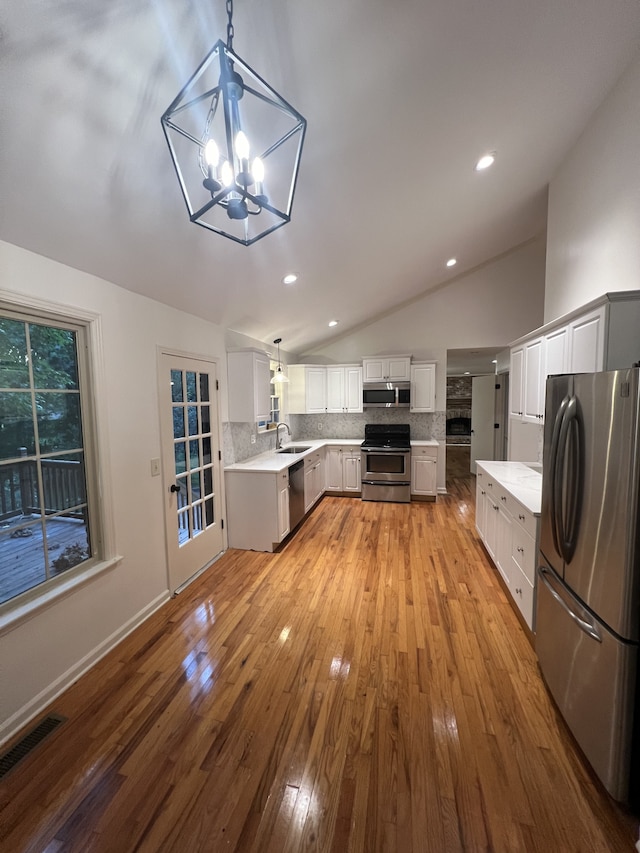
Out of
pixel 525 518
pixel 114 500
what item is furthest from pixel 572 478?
pixel 114 500

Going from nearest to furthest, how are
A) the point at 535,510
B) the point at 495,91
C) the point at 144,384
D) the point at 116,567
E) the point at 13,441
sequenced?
the point at 13,441, the point at 495,91, the point at 535,510, the point at 116,567, the point at 144,384

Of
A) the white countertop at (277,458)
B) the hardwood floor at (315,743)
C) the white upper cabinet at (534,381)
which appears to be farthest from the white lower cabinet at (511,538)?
the white countertop at (277,458)

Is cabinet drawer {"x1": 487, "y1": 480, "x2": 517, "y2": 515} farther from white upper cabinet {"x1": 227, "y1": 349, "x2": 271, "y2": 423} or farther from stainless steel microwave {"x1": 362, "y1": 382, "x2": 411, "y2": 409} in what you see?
white upper cabinet {"x1": 227, "y1": 349, "x2": 271, "y2": 423}

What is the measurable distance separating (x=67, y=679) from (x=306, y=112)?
129 inches

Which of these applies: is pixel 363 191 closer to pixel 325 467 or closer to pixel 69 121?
pixel 69 121

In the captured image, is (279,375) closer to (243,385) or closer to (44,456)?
(243,385)

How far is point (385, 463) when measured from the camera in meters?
5.27

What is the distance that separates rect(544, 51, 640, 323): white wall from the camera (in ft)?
6.79

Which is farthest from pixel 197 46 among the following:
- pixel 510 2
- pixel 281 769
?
pixel 281 769

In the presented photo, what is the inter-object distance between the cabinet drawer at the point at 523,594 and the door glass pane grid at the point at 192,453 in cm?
268

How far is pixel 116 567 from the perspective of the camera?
7.61 ft

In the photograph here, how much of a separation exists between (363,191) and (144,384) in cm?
208

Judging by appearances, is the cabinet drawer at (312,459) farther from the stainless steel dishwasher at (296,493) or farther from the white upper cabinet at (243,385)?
the white upper cabinet at (243,385)

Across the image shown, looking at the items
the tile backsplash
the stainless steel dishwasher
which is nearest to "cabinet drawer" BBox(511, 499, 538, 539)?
the stainless steel dishwasher
